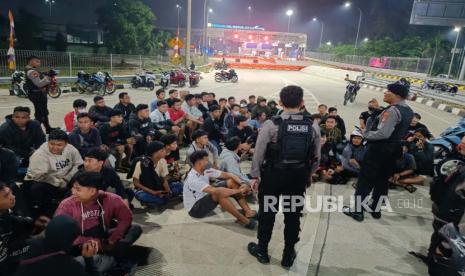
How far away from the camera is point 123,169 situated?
6.16 m

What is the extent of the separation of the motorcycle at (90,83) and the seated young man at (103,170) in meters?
11.2

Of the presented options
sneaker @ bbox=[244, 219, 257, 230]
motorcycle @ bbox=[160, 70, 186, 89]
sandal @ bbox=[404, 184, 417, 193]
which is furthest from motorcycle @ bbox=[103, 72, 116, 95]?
sandal @ bbox=[404, 184, 417, 193]

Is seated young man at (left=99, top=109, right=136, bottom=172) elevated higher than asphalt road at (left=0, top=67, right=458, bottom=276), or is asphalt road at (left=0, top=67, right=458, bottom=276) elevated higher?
seated young man at (left=99, top=109, right=136, bottom=172)

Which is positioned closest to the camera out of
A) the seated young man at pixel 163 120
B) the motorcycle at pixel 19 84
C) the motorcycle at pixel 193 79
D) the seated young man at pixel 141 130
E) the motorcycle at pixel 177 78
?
the seated young man at pixel 141 130

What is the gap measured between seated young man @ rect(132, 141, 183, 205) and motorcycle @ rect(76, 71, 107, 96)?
10828mm

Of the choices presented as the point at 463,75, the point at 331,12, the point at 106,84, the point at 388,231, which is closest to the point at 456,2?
the point at 463,75

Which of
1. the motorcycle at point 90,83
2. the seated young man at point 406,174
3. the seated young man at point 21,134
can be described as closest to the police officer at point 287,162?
the seated young man at point 406,174

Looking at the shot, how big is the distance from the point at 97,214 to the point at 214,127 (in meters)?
4.56

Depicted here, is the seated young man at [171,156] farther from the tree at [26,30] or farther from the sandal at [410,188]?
the tree at [26,30]

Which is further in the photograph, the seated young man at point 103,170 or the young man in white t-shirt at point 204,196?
the young man in white t-shirt at point 204,196

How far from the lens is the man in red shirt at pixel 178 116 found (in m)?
7.81

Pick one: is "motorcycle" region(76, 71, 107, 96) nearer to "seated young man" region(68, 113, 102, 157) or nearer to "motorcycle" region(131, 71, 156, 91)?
"motorcycle" region(131, 71, 156, 91)

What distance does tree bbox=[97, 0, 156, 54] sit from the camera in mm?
26828

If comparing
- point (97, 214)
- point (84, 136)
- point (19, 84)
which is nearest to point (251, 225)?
point (97, 214)
